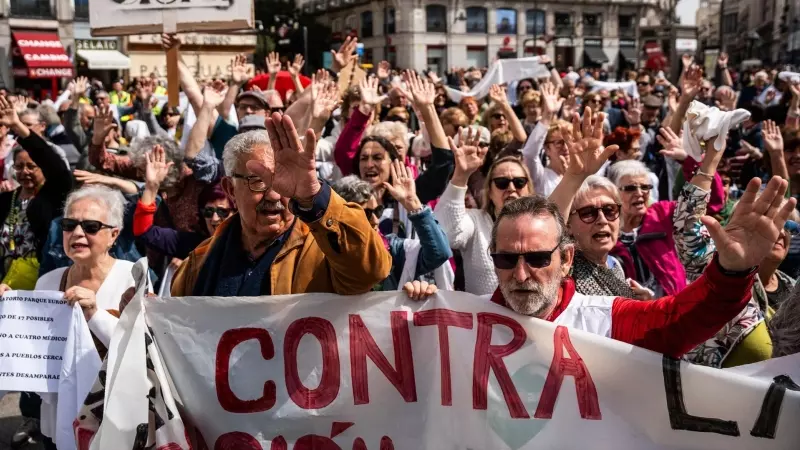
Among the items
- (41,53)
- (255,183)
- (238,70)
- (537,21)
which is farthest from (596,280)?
(537,21)

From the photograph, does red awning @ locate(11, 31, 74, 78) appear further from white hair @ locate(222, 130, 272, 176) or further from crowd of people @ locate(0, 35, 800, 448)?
white hair @ locate(222, 130, 272, 176)

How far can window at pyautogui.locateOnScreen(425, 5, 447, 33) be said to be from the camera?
68.4m

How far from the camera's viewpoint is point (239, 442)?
3010mm

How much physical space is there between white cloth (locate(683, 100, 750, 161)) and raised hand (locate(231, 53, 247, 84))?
10.6 ft

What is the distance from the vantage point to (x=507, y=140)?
6.64 metres

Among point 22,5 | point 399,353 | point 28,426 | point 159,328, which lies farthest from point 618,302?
point 22,5

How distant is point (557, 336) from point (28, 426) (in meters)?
3.39

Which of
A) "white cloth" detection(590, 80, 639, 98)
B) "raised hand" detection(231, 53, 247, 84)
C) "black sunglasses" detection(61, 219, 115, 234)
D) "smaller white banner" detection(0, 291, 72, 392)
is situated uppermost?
"raised hand" detection(231, 53, 247, 84)

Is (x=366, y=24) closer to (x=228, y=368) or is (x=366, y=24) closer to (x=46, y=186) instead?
(x=46, y=186)

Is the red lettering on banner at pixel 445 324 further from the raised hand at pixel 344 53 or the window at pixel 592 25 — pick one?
the window at pixel 592 25

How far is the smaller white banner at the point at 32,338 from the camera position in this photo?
354 centimetres

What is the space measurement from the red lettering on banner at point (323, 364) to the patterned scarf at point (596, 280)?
106 centimetres

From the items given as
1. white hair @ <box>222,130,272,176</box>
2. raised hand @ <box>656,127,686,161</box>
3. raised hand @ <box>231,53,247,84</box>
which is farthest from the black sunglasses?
raised hand @ <box>656,127,686,161</box>

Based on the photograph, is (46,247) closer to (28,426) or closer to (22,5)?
(28,426)
